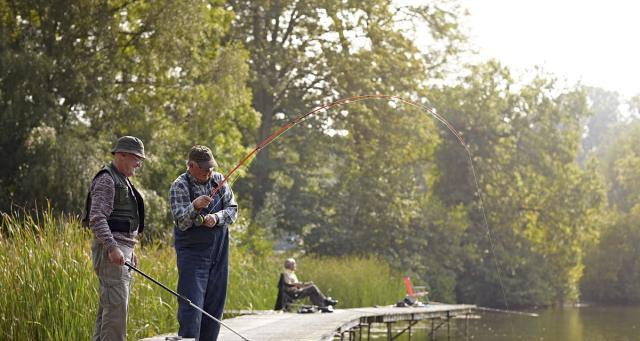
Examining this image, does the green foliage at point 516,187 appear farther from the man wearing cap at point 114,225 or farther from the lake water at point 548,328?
the man wearing cap at point 114,225

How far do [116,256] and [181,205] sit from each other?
95 cm

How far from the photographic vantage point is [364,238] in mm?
31641

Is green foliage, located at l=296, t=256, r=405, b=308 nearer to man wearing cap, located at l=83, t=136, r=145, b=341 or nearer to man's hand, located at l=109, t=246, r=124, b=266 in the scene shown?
man wearing cap, located at l=83, t=136, r=145, b=341

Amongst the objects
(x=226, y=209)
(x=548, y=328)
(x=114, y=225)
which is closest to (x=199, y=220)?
(x=226, y=209)

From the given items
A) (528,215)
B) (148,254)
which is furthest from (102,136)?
(528,215)

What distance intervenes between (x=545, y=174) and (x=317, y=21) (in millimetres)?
13211

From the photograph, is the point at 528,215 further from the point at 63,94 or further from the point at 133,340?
the point at 133,340

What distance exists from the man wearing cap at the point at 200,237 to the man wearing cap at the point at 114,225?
0.53 m

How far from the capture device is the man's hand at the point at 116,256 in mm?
6480

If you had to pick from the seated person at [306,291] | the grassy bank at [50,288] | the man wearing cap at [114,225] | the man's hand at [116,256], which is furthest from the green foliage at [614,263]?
the man's hand at [116,256]

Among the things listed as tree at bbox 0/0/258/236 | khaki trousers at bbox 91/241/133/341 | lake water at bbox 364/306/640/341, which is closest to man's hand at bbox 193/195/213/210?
khaki trousers at bbox 91/241/133/341

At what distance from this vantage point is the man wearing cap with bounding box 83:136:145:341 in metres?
6.65

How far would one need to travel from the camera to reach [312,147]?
29.7 meters

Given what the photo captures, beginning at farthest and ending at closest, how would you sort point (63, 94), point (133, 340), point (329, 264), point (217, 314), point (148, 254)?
point (329, 264) → point (63, 94) → point (148, 254) → point (133, 340) → point (217, 314)
